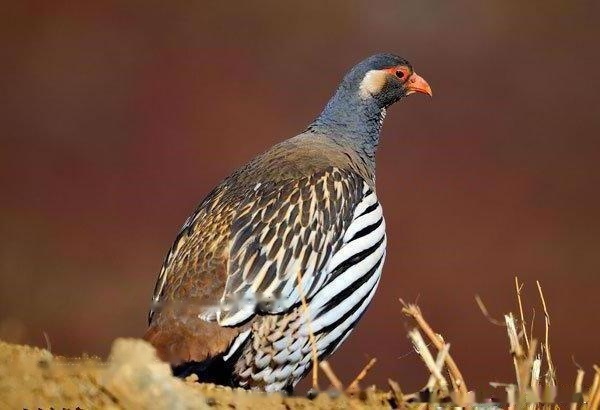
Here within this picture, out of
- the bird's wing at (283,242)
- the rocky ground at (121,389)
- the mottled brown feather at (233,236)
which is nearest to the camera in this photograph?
the rocky ground at (121,389)

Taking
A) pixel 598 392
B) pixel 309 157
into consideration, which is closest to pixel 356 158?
pixel 309 157

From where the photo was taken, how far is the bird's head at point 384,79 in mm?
6266

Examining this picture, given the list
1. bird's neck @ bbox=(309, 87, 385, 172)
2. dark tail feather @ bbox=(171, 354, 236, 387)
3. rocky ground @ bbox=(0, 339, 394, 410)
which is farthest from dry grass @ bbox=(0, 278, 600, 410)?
bird's neck @ bbox=(309, 87, 385, 172)

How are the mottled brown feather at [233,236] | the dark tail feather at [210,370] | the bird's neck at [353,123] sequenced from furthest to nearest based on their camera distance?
the bird's neck at [353,123] < the mottled brown feather at [233,236] < the dark tail feather at [210,370]

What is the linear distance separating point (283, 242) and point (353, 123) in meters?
1.61

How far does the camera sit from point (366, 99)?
624 centimetres

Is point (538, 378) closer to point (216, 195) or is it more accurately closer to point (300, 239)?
point (300, 239)

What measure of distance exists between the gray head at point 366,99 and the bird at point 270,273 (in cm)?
64

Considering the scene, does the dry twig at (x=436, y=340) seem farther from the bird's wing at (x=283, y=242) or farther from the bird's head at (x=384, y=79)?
the bird's head at (x=384, y=79)

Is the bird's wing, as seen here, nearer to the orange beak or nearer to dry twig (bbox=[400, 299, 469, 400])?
dry twig (bbox=[400, 299, 469, 400])

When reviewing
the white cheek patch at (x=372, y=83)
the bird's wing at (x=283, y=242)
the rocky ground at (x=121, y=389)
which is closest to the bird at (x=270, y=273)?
the bird's wing at (x=283, y=242)

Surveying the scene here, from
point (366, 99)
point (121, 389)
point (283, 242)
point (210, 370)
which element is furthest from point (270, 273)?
point (121, 389)

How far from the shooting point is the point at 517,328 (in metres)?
3.55

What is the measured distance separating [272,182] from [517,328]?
1.78 meters
